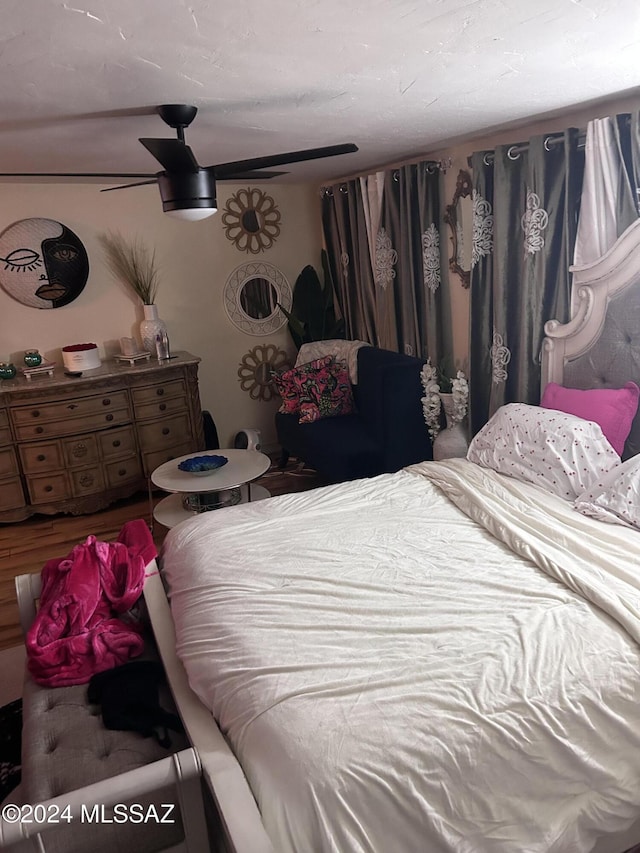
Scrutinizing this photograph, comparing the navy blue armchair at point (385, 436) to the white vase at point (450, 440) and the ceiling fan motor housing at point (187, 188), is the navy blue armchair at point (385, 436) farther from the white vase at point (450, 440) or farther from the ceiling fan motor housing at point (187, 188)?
the ceiling fan motor housing at point (187, 188)

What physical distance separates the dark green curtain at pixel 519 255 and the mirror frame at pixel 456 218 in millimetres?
246

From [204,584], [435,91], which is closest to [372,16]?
[435,91]

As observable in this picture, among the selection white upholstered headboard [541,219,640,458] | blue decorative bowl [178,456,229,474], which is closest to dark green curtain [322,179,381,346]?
blue decorative bowl [178,456,229,474]

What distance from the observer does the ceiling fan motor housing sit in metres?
2.11

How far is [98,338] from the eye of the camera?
14.3 ft

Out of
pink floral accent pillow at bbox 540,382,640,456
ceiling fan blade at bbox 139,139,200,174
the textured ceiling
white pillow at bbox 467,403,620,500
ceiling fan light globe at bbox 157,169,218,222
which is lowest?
white pillow at bbox 467,403,620,500

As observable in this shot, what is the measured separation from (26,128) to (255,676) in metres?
2.03

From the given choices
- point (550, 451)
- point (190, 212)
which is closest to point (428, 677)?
point (550, 451)

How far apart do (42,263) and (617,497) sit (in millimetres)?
3701

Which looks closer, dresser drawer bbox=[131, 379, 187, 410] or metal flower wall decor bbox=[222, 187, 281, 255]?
dresser drawer bbox=[131, 379, 187, 410]

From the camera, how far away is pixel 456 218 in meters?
3.53

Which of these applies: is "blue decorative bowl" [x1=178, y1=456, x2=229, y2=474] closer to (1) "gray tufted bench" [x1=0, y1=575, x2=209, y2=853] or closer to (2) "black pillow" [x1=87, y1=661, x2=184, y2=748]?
(2) "black pillow" [x1=87, y1=661, x2=184, y2=748]

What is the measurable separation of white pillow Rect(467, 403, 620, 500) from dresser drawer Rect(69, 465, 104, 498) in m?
2.51

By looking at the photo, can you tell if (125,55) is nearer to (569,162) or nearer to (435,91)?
(435,91)
